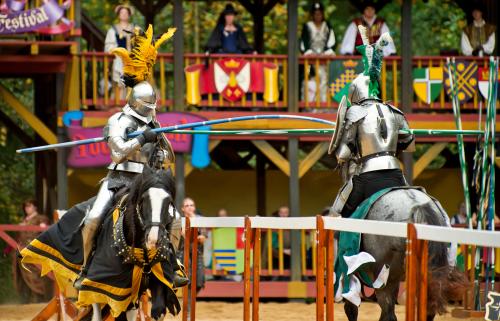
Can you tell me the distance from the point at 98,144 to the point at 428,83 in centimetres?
491

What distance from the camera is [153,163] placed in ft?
35.5

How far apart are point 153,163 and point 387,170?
196 cm

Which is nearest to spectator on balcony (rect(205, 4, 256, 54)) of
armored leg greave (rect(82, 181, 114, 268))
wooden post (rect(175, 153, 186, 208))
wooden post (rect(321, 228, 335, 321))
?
wooden post (rect(175, 153, 186, 208))

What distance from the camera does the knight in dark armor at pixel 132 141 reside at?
35.3 ft

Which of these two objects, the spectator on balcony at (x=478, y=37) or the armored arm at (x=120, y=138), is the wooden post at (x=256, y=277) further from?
the spectator on balcony at (x=478, y=37)

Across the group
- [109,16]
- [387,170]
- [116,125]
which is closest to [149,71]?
[116,125]

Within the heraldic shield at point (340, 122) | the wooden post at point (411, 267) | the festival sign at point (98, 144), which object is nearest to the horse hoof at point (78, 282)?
the heraldic shield at point (340, 122)

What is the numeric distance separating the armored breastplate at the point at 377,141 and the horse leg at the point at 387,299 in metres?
1.07

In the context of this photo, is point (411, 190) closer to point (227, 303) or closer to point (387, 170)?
point (387, 170)

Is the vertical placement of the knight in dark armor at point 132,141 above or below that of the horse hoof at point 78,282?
above

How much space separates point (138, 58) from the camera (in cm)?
1134

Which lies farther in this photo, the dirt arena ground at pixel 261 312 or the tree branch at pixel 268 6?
the tree branch at pixel 268 6

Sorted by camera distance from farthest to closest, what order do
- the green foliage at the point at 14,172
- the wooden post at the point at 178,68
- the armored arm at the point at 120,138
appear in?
the green foliage at the point at 14,172 → the wooden post at the point at 178,68 → the armored arm at the point at 120,138

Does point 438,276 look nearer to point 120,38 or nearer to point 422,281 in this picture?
point 422,281
